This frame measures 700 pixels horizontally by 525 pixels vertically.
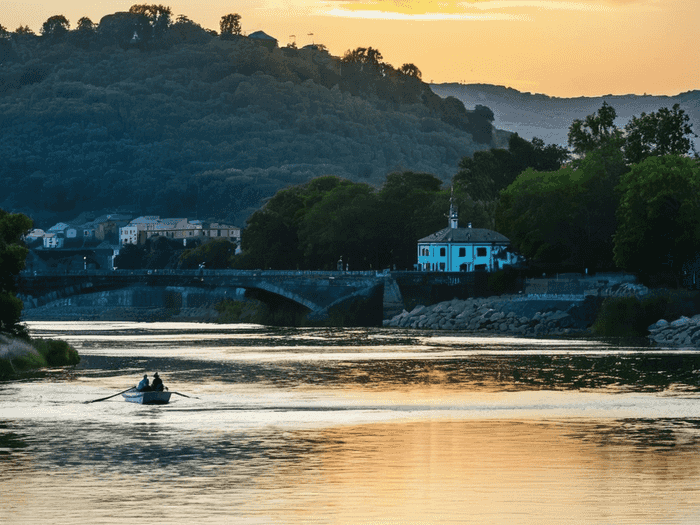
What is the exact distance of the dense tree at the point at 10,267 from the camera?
285ft

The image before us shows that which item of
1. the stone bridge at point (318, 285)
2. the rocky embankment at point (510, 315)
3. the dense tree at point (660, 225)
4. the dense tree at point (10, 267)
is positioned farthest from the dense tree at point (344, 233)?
the dense tree at point (10, 267)

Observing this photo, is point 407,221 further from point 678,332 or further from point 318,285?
point 678,332

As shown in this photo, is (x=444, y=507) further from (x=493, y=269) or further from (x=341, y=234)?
(x=341, y=234)

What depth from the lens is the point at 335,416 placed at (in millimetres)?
66188

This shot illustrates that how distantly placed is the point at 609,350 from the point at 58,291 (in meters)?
69.6

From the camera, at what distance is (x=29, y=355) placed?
90.8m

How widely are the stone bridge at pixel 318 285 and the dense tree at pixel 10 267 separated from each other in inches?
2457

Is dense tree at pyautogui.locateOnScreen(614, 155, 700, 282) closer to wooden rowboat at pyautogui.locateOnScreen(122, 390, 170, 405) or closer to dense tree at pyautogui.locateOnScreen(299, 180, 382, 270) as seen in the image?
dense tree at pyautogui.locateOnScreen(299, 180, 382, 270)

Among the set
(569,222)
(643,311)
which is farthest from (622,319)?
(569,222)

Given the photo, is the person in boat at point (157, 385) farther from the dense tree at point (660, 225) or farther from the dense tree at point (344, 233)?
the dense tree at point (344, 233)

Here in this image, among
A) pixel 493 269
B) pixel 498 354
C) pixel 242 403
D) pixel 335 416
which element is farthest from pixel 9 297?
pixel 493 269

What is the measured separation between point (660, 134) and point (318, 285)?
48.7m

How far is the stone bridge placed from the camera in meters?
156

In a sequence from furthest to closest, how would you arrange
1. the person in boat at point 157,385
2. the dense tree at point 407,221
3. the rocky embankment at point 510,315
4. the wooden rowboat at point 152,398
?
the dense tree at point 407,221 < the rocky embankment at point 510,315 < the person in boat at point 157,385 < the wooden rowboat at point 152,398
